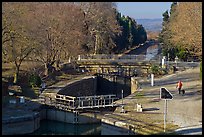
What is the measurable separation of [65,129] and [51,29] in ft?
43.4

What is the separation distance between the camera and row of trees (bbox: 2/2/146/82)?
29672 mm

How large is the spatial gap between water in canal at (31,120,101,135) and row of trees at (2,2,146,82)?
7.00 m

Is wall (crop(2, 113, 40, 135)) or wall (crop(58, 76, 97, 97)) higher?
wall (crop(58, 76, 97, 97))

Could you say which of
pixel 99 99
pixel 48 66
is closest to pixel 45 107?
pixel 99 99

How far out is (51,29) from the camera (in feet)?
116

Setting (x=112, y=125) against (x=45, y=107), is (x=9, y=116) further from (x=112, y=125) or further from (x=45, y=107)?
(x=112, y=125)

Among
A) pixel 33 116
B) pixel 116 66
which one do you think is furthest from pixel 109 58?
pixel 33 116

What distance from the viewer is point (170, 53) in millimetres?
51156

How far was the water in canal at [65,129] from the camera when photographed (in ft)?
76.5

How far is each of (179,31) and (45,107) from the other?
18122 mm

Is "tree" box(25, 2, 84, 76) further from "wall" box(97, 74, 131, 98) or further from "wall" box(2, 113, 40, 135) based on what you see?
"wall" box(2, 113, 40, 135)

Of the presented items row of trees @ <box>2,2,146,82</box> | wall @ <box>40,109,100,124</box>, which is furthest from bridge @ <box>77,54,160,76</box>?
wall @ <box>40,109,100,124</box>

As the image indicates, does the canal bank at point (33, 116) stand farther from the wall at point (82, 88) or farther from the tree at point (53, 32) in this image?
the tree at point (53, 32)

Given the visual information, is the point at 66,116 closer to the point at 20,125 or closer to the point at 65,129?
the point at 65,129
